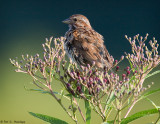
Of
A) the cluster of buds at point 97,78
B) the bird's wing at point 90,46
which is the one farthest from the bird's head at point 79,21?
the cluster of buds at point 97,78

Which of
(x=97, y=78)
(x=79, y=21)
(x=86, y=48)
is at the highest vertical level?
(x=79, y=21)

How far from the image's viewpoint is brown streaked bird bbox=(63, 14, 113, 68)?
260 cm

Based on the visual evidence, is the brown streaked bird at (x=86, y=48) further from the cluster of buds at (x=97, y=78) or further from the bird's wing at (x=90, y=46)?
the cluster of buds at (x=97, y=78)

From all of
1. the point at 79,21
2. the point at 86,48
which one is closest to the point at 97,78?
the point at 86,48

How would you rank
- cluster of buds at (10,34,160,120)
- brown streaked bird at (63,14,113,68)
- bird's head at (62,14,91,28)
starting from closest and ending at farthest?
cluster of buds at (10,34,160,120) → brown streaked bird at (63,14,113,68) → bird's head at (62,14,91,28)

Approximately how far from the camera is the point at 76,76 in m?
1.86

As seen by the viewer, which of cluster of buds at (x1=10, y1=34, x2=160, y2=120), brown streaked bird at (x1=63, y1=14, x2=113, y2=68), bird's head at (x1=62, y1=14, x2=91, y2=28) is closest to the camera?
cluster of buds at (x1=10, y1=34, x2=160, y2=120)

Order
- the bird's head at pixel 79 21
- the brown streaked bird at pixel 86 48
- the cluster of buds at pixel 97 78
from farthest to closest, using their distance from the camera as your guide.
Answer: the bird's head at pixel 79 21, the brown streaked bird at pixel 86 48, the cluster of buds at pixel 97 78

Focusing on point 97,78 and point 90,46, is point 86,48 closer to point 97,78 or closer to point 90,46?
point 90,46

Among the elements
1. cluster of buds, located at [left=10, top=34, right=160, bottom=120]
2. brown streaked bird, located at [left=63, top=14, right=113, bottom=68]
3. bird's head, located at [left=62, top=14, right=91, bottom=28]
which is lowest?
cluster of buds, located at [left=10, top=34, right=160, bottom=120]

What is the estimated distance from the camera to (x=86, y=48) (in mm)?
2705

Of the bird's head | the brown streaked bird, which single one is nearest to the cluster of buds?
the brown streaked bird

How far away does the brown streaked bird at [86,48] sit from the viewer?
2603mm

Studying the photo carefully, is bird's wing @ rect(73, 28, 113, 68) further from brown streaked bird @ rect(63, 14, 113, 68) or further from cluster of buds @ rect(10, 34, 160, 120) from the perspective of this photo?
cluster of buds @ rect(10, 34, 160, 120)
